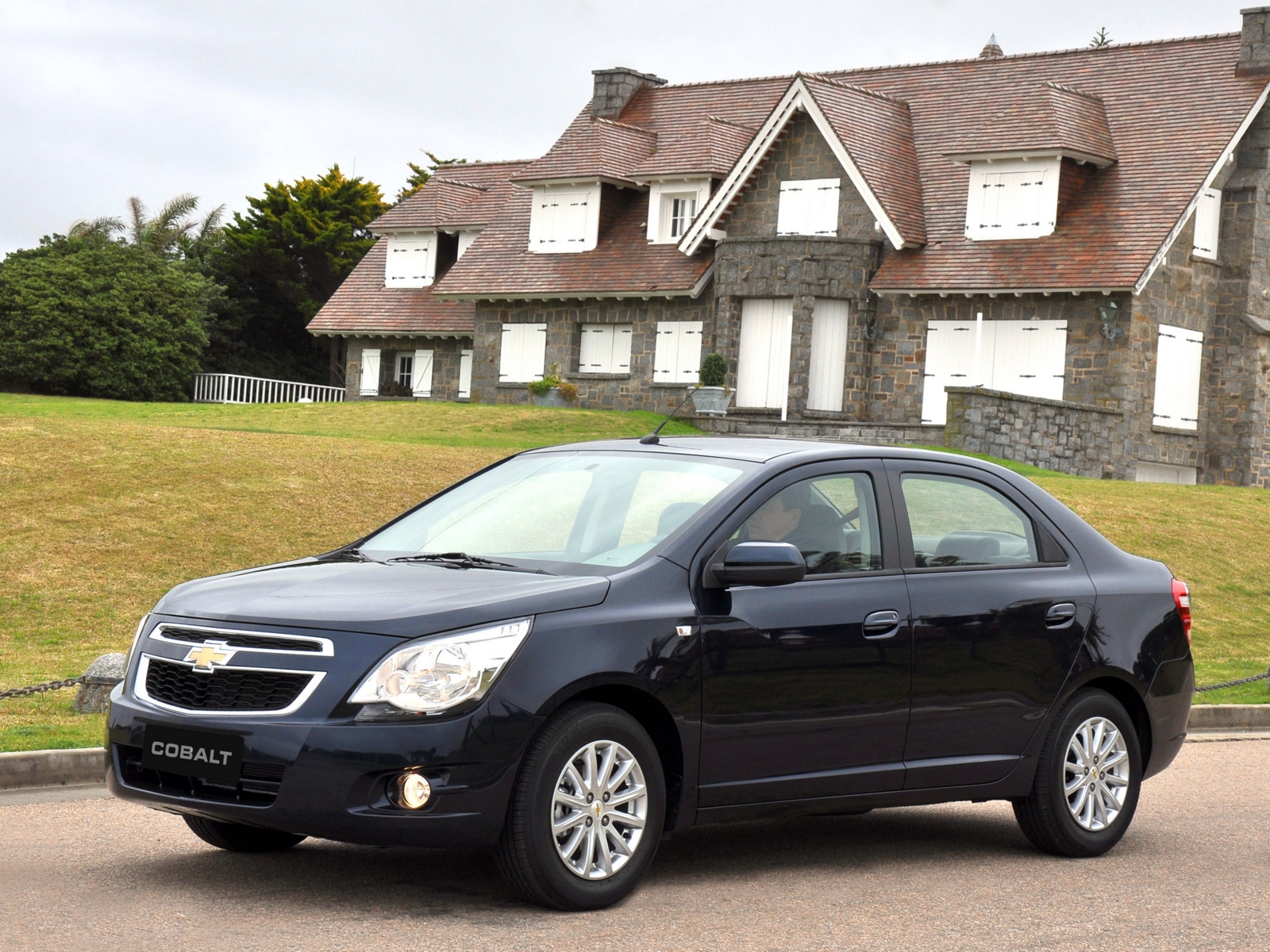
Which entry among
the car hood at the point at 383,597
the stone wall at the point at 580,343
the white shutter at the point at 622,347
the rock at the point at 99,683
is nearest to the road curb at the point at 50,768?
the rock at the point at 99,683

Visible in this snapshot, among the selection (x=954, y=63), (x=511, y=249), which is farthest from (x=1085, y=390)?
(x=511, y=249)

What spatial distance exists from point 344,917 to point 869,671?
7.71ft

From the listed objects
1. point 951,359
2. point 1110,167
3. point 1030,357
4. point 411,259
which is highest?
point 1110,167

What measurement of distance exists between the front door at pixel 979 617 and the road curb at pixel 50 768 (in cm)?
412

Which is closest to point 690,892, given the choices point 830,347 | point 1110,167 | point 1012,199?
point 1012,199

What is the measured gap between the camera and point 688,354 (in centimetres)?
3981

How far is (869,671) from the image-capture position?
7.27m

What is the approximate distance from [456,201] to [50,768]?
134ft

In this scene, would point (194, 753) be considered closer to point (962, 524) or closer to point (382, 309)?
point (962, 524)

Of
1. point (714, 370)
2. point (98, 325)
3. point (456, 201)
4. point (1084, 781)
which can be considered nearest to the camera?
point (1084, 781)

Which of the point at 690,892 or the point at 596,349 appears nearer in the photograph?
the point at 690,892

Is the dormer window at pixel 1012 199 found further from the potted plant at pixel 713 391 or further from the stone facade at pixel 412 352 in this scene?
the stone facade at pixel 412 352

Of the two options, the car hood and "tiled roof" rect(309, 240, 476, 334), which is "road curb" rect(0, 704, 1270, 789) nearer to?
the car hood

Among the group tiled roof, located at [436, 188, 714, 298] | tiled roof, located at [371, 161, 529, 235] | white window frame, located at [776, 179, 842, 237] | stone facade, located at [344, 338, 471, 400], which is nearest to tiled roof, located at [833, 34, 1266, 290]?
white window frame, located at [776, 179, 842, 237]
